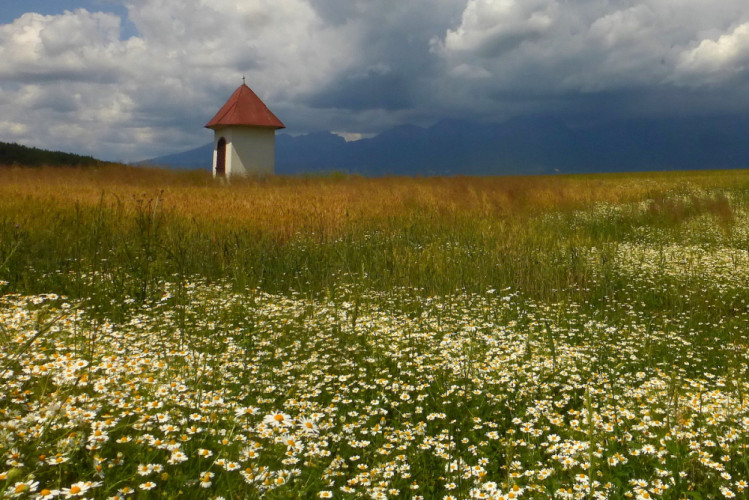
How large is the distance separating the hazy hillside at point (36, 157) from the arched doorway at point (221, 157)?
18.8 meters

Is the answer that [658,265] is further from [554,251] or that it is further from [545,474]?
[545,474]

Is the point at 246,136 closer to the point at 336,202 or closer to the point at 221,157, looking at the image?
the point at 221,157

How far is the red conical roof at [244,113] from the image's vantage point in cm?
3391

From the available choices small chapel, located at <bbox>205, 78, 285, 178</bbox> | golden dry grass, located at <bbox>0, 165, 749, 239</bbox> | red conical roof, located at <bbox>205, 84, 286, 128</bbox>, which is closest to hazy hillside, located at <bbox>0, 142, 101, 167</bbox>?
red conical roof, located at <bbox>205, 84, 286, 128</bbox>

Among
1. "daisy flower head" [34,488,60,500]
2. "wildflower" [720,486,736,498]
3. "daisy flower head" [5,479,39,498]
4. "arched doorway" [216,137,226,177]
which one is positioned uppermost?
"arched doorway" [216,137,226,177]

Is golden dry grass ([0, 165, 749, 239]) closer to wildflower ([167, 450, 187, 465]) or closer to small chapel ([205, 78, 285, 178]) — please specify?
wildflower ([167, 450, 187, 465])

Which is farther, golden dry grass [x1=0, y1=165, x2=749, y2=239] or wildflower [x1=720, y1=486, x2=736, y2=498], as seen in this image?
golden dry grass [x1=0, y1=165, x2=749, y2=239]

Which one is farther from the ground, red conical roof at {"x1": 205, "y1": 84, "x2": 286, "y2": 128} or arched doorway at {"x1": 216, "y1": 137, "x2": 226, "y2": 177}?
red conical roof at {"x1": 205, "y1": 84, "x2": 286, "y2": 128}

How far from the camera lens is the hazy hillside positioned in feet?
158

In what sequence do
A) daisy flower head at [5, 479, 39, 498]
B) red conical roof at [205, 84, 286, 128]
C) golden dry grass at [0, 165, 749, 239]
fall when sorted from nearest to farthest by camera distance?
daisy flower head at [5, 479, 39, 498] < golden dry grass at [0, 165, 749, 239] < red conical roof at [205, 84, 286, 128]

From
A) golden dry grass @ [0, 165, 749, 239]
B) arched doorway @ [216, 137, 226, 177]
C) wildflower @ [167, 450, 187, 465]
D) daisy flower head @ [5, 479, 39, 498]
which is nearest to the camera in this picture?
daisy flower head @ [5, 479, 39, 498]

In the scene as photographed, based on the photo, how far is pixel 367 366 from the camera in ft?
15.8

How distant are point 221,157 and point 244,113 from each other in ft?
12.9

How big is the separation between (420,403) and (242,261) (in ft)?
19.6
